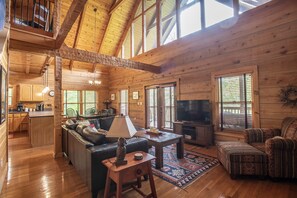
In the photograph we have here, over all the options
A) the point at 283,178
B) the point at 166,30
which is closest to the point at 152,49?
the point at 166,30

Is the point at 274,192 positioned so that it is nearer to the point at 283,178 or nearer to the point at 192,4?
the point at 283,178

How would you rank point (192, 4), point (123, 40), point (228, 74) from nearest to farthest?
point (228, 74) → point (192, 4) → point (123, 40)

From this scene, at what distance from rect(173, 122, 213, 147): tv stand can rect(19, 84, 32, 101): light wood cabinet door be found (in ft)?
21.9

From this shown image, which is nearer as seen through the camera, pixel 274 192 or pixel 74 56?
pixel 274 192

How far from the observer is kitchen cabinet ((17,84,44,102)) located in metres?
6.51

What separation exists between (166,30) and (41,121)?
544cm

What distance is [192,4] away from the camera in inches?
200

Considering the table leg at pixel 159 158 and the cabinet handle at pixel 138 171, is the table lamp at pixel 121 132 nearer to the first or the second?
the cabinet handle at pixel 138 171

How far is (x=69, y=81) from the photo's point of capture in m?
7.91

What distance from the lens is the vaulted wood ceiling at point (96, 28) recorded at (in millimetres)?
6230

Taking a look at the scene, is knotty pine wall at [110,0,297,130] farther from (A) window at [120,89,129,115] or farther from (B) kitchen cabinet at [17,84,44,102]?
(B) kitchen cabinet at [17,84,44,102]

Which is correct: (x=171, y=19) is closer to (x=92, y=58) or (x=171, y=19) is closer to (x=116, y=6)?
(x=116, y=6)

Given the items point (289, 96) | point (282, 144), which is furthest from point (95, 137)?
point (289, 96)

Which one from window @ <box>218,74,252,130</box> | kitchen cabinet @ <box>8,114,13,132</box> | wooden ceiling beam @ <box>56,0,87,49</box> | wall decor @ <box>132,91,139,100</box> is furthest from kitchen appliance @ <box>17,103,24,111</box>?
window @ <box>218,74,252,130</box>
